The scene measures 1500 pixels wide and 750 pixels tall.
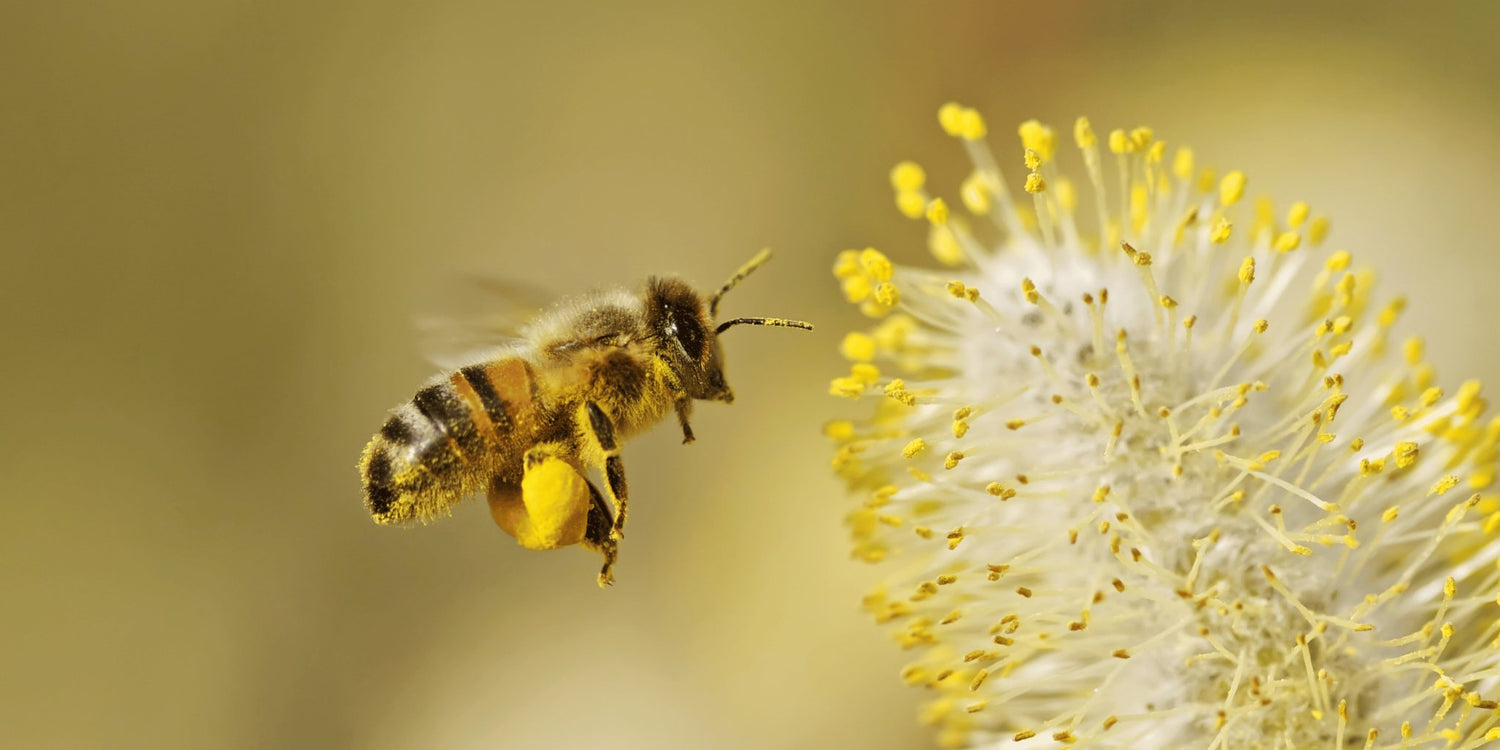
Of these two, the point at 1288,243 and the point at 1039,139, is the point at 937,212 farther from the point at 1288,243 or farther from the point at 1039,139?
the point at 1288,243

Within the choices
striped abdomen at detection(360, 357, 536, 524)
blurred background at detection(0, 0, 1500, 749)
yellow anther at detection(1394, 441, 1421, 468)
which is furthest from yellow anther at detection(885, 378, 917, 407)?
blurred background at detection(0, 0, 1500, 749)

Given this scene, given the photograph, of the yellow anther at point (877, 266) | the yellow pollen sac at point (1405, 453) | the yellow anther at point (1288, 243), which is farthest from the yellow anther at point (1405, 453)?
the yellow anther at point (877, 266)

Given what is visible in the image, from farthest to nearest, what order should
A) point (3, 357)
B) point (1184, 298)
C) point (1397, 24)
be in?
point (1397, 24), point (3, 357), point (1184, 298)

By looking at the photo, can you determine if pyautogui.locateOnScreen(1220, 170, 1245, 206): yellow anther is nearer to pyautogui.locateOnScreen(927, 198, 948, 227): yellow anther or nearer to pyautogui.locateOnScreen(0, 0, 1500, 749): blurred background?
pyautogui.locateOnScreen(927, 198, 948, 227): yellow anther

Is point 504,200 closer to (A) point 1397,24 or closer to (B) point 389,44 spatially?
(B) point 389,44

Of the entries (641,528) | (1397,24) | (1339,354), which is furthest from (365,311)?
(1397,24)

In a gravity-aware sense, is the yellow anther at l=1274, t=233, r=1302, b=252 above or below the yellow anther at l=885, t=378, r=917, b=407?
above
